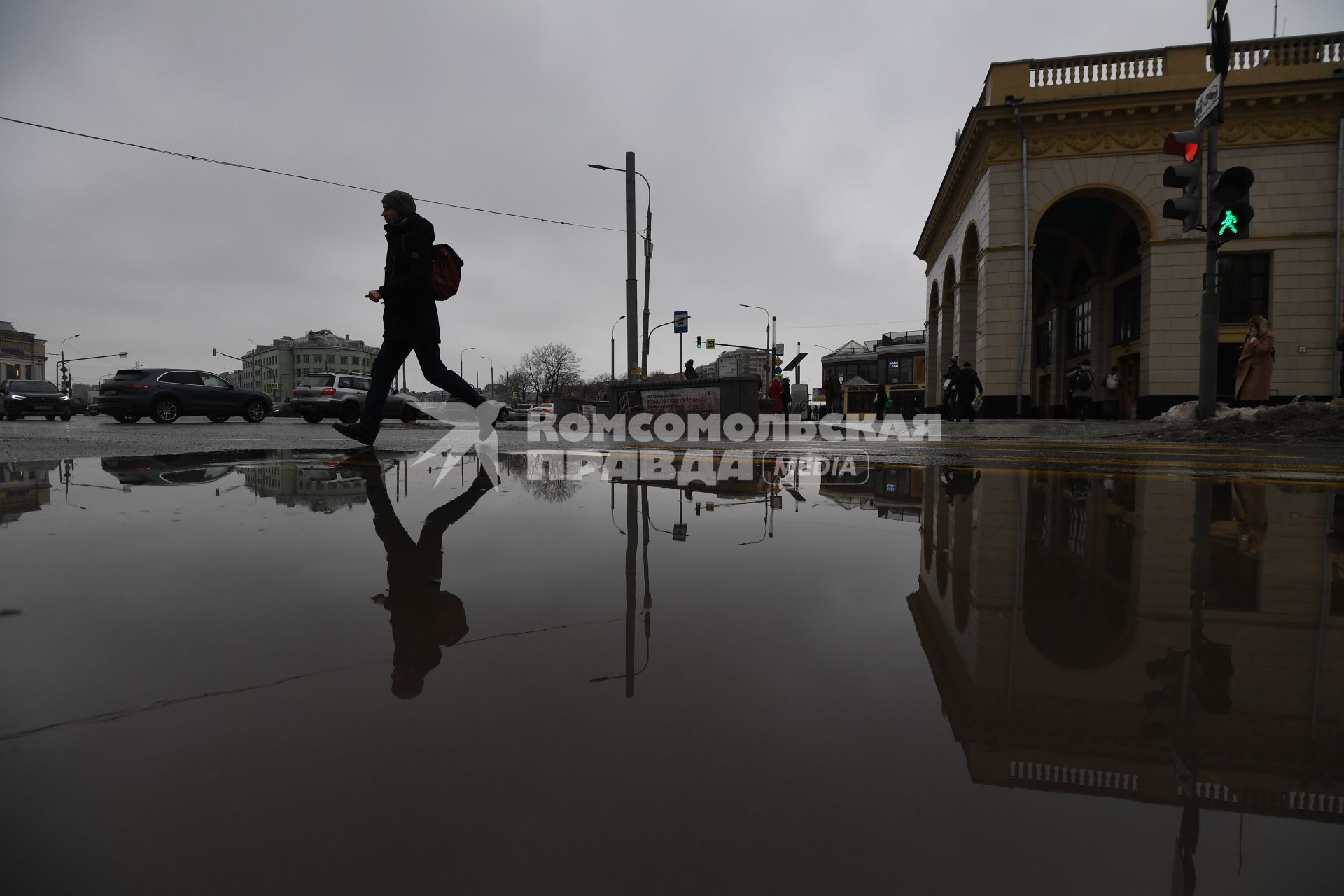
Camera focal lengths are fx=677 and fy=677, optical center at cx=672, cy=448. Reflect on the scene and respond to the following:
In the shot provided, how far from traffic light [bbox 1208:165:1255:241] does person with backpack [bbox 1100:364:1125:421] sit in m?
14.0

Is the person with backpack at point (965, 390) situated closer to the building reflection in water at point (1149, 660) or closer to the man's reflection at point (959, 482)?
the man's reflection at point (959, 482)

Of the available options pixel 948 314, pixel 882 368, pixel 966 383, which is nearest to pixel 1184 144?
pixel 966 383

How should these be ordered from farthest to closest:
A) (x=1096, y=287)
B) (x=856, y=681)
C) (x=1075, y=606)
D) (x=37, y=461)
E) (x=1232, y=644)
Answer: (x=1096, y=287)
(x=37, y=461)
(x=1075, y=606)
(x=1232, y=644)
(x=856, y=681)

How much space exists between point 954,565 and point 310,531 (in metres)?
2.27

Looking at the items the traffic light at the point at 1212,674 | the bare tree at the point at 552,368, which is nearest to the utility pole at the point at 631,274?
the traffic light at the point at 1212,674

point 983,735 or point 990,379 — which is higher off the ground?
point 990,379

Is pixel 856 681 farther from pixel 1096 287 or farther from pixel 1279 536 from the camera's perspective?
pixel 1096 287

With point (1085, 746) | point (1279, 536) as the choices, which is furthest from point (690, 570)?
point (1279, 536)

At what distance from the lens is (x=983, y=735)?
3.50ft

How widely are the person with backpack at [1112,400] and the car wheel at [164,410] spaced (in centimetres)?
2664

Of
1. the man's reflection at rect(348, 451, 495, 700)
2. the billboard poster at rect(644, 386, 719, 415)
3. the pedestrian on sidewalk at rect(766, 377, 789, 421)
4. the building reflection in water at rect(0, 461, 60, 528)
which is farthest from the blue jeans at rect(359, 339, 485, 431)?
the pedestrian on sidewalk at rect(766, 377, 789, 421)

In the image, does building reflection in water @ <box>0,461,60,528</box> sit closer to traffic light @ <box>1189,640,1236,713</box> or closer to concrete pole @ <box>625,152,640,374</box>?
traffic light @ <box>1189,640,1236,713</box>

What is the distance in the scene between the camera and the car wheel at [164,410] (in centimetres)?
1703

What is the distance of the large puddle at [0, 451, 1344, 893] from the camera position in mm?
780
